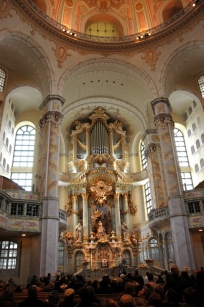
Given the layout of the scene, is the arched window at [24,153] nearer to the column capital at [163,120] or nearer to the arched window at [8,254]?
the arched window at [8,254]

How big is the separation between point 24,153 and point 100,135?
30.0ft

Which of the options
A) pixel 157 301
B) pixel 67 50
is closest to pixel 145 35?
pixel 67 50

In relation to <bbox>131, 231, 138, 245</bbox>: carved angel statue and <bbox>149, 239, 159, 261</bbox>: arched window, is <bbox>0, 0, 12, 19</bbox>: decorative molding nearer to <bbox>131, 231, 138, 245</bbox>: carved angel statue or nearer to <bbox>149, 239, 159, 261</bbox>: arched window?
<bbox>131, 231, 138, 245</bbox>: carved angel statue

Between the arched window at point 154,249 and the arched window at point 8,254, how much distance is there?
12.3 meters

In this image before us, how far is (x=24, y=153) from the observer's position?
2700 centimetres

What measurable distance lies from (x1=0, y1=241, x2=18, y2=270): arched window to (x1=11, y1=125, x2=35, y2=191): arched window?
735 cm

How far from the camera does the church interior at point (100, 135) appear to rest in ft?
59.3

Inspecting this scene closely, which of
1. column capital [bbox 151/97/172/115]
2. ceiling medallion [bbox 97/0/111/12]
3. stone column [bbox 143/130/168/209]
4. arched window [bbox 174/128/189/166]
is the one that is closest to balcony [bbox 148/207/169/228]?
stone column [bbox 143/130/168/209]

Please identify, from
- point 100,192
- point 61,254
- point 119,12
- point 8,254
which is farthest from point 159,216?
point 119,12

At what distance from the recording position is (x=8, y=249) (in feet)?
61.2

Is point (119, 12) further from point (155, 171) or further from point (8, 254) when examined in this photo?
point (8, 254)

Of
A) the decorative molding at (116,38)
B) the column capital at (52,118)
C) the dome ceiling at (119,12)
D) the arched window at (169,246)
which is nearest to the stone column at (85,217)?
the arched window at (169,246)

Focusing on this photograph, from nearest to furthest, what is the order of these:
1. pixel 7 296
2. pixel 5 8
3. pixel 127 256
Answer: pixel 7 296, pixel 5 8, pixel 127 256

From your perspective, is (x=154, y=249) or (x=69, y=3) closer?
(x=154, y=249)
